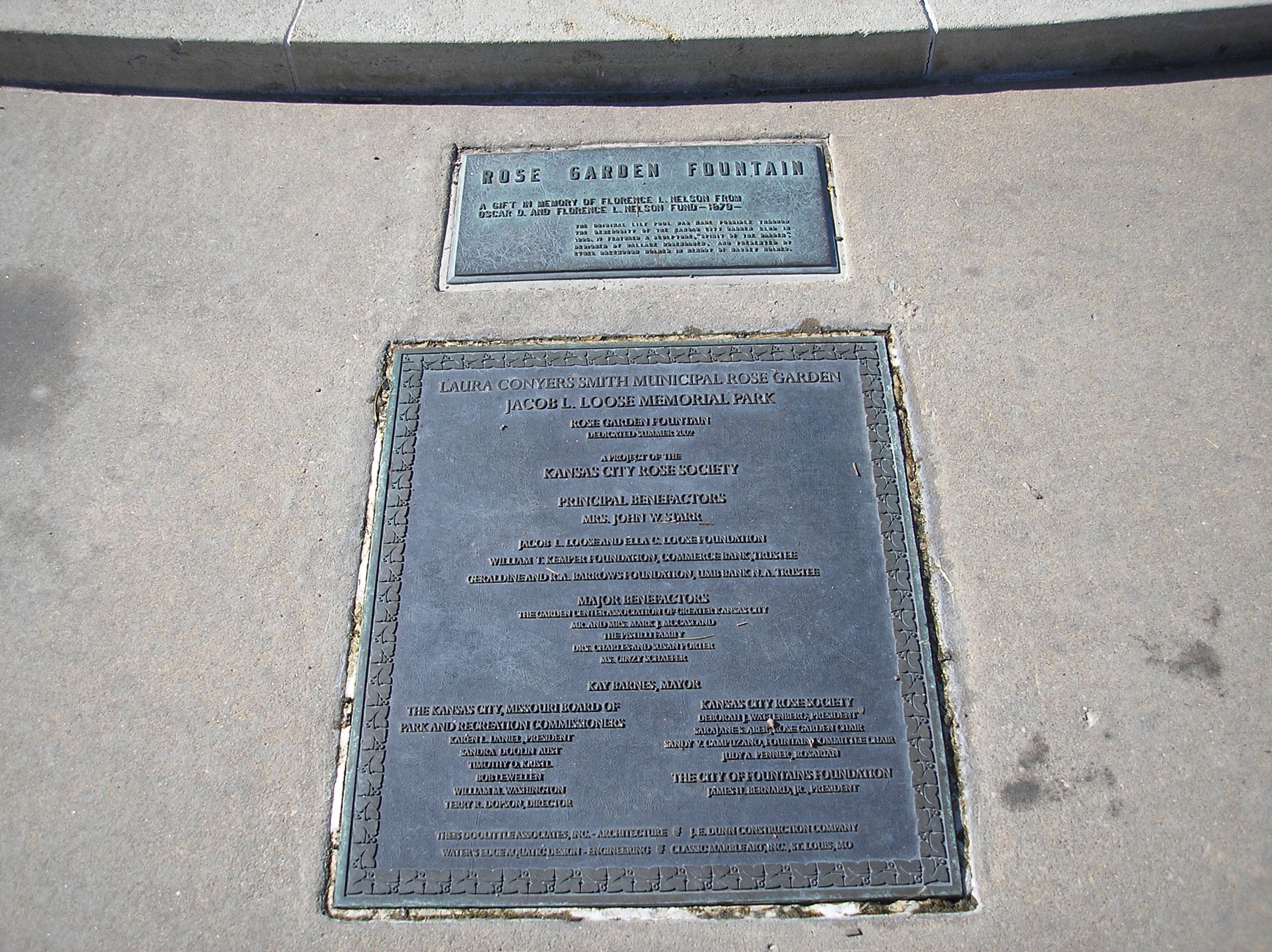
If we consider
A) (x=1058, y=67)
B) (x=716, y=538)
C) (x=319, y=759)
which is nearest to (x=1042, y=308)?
(x=1058, y=67)

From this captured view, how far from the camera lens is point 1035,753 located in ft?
9.00

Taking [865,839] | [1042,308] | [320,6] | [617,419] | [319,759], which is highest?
[320,6]

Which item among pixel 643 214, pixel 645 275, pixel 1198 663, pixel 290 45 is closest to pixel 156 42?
pixel 290 45

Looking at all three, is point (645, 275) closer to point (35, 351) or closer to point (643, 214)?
point (643, 214)

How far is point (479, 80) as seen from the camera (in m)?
3.99

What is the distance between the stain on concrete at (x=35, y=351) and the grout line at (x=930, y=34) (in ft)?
5.67

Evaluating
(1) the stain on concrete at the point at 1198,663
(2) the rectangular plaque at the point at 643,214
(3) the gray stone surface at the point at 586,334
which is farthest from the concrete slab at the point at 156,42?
(1) the stain on concrete at the point at 1198,663

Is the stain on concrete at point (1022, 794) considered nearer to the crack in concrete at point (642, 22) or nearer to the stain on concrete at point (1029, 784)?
the stain on concrete at point (1029, 784)

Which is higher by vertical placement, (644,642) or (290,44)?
(290,44)

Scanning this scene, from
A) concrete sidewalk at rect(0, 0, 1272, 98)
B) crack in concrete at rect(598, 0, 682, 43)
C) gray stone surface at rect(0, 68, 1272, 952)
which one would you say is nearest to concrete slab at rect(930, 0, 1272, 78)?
concrete sidewalk at rect(0, 0, 1272, 98)

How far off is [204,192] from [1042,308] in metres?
3.56

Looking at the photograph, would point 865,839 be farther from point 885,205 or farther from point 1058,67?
point 1058,67

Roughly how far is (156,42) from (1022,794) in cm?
462

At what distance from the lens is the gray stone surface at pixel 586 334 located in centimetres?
263
